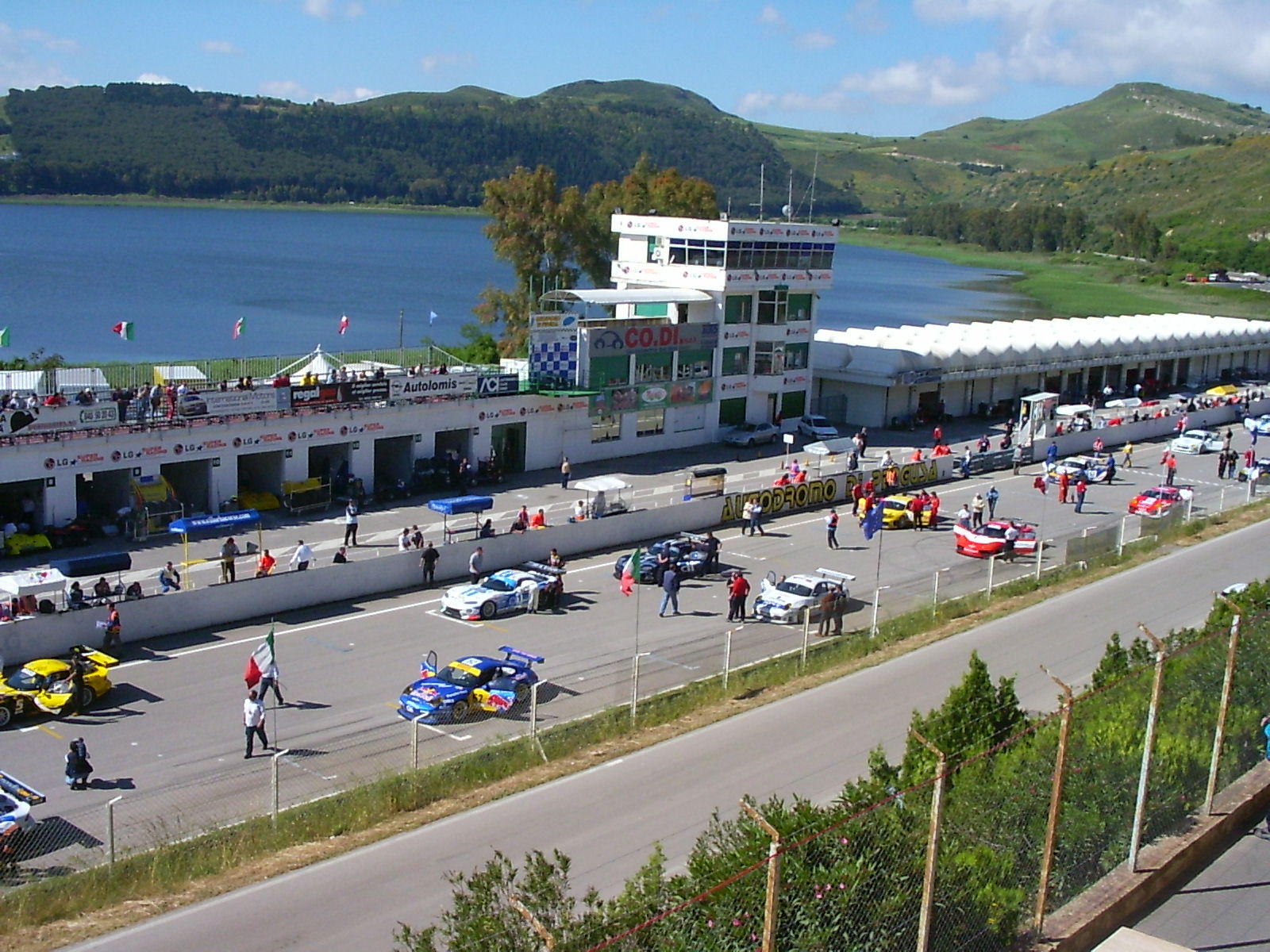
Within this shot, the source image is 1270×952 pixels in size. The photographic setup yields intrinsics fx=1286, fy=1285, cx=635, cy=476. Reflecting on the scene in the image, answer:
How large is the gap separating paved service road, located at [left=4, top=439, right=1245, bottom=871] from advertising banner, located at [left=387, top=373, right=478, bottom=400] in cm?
961

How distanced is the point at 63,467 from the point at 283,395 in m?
7.40

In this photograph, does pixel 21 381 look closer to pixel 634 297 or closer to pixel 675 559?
pixel 675 559

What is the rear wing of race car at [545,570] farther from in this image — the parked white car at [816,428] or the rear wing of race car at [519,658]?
the parked white car at [816,428]

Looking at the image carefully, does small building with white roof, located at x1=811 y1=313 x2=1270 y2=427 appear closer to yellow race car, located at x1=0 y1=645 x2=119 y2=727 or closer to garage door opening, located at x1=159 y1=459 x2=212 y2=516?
garage door opening, located at x1=159 y1=459 x2=212 y2=516

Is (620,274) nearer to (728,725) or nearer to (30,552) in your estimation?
(30,552)

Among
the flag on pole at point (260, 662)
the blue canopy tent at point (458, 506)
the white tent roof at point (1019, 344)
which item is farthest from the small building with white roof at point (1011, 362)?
the flag on pole at point (260, 662)

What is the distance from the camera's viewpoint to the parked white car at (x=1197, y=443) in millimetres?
58188

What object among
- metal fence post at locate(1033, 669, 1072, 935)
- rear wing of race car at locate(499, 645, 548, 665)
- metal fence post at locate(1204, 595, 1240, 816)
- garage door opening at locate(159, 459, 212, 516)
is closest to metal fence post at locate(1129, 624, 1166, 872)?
metal fence post at locate(1033, 669, 1072, 935)

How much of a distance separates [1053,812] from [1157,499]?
36267mm

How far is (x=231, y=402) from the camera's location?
129 ft

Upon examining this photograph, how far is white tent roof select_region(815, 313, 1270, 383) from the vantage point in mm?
62281

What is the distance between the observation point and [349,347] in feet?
314

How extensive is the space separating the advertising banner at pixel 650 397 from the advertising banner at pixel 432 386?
5763mm

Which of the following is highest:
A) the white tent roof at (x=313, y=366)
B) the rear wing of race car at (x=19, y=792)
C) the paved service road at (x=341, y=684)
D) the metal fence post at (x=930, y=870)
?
the metal fence post at (x=930, y=870)
